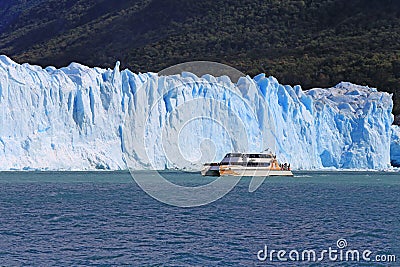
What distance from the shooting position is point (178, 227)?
17469mm

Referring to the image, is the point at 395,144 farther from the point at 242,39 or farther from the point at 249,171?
the point at 242,39

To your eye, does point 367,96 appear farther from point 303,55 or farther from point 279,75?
point 303,55

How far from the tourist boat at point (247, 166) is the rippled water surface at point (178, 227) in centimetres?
1192

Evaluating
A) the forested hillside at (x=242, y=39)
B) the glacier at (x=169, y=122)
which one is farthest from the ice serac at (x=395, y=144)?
the forested hillside at (x=242, y=39)

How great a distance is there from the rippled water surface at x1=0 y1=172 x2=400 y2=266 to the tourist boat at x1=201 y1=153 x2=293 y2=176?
11.9 meters

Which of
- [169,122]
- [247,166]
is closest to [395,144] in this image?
[247,166]

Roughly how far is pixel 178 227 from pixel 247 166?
75.4 ft

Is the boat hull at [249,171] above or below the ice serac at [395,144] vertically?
below

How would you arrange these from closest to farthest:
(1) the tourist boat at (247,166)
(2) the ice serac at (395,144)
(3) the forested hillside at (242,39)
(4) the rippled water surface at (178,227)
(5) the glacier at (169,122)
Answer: (4) the rippled water surface at (178,227) → (5) the glacier at (169,122) → (1) the tourist boat at (247,166) → (2) the ice serac at (395,144) → (3) the forested hillside at (242,39)

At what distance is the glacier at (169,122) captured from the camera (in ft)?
117

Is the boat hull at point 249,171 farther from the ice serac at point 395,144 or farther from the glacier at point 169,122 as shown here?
the ice serac at point 395,144

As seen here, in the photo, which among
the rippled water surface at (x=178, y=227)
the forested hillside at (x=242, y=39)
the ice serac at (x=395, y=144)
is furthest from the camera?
the forested hillside at (x=242, y=39)

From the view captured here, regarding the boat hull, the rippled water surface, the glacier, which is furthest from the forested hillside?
the rippled water surface

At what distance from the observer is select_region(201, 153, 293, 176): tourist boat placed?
39.3m
